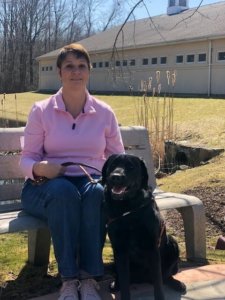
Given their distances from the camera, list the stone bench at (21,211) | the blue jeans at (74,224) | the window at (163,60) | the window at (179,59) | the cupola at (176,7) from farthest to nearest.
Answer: the cupola at (176,7) < the window at (163,60) < the window at (179,59) < the stone bench at (21,211) < the blue jeans at (74,224)

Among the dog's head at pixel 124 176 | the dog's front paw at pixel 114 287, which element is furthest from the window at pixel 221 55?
the dog's head at pixel 124 176

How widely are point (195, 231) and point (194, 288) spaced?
2.14ft

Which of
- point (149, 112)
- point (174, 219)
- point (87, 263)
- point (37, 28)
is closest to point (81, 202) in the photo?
point (87, 263)

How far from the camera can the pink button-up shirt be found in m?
3.53

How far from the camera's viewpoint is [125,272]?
312 cm

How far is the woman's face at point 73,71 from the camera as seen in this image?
3.54m

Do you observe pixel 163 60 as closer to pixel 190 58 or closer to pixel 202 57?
pixel 190 58

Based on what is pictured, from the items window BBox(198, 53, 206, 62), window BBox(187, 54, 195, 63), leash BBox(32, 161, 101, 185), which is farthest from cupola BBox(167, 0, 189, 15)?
leash BBox(32, 161, 101, 185)

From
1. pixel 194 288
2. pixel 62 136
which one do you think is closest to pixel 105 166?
pixel 62 136

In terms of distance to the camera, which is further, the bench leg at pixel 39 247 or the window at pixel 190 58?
the window at pixel 190 58

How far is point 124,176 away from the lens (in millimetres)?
2979

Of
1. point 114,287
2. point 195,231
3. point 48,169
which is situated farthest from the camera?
point 195,231

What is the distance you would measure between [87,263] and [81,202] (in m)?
0.36

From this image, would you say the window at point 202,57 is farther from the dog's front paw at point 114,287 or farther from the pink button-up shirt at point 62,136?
the dog's front paw at point 114,287
